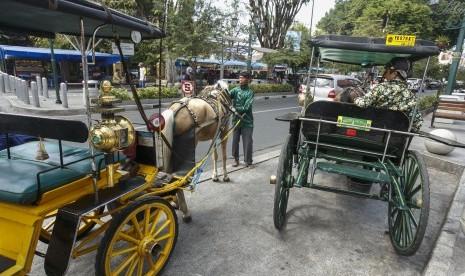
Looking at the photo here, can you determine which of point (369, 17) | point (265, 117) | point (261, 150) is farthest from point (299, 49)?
point (261, 150)

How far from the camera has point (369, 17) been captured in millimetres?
26281

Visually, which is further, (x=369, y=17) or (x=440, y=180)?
(x=369, y=17)

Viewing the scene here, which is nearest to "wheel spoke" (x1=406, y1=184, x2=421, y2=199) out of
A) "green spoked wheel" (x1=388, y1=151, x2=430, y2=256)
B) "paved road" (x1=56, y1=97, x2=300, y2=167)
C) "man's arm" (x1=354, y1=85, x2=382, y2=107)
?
"green spoked wheel" (x1=388, y1=151, x2=430, y2=256)

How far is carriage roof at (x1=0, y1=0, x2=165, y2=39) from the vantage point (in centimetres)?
192

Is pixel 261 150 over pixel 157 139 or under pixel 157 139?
under

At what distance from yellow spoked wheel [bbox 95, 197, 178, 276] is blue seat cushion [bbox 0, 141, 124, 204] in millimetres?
492

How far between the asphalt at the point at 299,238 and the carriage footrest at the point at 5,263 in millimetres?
890

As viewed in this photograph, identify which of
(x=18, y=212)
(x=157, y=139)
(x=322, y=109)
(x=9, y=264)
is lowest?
(x=9, y=264)

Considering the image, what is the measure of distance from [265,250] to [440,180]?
4.50m

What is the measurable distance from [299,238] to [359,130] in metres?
1.52

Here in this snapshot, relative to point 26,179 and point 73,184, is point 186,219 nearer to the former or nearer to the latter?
point 73,184

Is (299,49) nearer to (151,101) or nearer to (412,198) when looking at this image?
(151,101)

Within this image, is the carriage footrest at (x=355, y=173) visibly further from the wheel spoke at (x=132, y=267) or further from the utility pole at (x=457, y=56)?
the utility pole at (x=457, y=56)

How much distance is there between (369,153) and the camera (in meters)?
3.87
